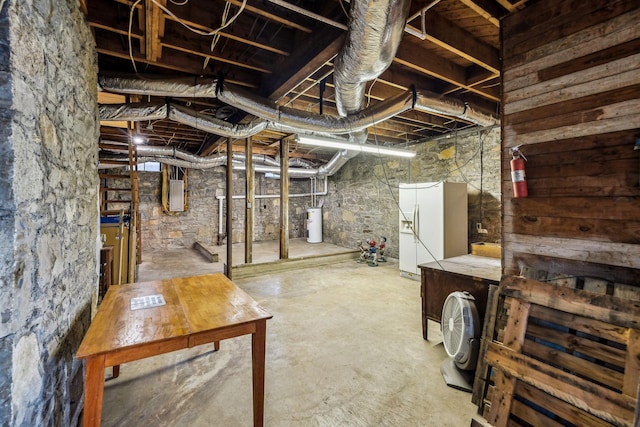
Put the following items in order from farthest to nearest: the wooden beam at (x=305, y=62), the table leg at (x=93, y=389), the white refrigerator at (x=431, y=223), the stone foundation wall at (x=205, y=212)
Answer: the stone foundation wall at (x=205, y=212) → the white refrigerator at (x=431, y=223) → the wooden beam at (x=305, y=62) → the table leg at (x=93, y=389)

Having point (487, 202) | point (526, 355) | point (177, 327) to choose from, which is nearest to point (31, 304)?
point (177, 327)

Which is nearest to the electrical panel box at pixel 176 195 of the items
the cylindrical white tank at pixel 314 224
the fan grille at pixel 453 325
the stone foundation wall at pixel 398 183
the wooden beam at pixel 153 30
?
the cylindrical white tank at pixel 314 224

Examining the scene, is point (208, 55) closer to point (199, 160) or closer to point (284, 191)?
point (284, 191)

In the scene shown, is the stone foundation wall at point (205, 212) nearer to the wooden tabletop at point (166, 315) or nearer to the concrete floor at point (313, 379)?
the concrete floor at point (313, 379)

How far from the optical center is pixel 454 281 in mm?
2545

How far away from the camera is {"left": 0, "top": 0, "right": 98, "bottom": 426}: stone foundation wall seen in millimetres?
896

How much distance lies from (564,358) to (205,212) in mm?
7583

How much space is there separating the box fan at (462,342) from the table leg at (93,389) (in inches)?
82.6

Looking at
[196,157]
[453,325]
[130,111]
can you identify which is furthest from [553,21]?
[196,157]

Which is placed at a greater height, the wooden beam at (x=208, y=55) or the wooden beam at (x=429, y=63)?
the wooden beam at (x=429, y=63)

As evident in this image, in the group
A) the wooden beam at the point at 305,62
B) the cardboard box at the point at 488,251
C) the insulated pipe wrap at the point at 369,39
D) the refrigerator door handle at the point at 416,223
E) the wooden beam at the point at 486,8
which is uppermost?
the wooden beam at the point at 486,8

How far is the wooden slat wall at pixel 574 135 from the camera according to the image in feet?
4.73

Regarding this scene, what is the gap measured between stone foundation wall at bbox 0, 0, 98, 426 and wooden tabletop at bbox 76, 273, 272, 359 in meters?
0.17

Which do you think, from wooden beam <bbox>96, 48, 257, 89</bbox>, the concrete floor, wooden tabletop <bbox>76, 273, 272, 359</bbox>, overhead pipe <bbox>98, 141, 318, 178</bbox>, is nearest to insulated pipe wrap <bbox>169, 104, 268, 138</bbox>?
wooden beam <bbox>96, 48, 257, 89</bbox>
